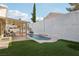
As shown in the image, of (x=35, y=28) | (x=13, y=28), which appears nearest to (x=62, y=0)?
(x=35, y=28)

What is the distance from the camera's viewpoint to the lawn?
9.21 metres

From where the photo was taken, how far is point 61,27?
33.2 feet

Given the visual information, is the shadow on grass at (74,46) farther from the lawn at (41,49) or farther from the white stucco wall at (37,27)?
the white stucco wall at (37,27)

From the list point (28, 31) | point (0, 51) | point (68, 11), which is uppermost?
point (68, 11)

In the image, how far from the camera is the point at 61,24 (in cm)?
1011

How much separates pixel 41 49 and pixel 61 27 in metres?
1.57

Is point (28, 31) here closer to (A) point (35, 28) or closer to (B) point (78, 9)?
(A) point (35, 28)

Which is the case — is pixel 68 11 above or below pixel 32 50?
above

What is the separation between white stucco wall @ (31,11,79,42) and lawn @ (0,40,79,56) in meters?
0.39

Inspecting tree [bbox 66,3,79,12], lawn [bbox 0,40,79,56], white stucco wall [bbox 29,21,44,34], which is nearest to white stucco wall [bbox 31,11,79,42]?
white stucco wall [bbox 29,21,44,34]

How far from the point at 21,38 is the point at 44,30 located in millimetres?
1187

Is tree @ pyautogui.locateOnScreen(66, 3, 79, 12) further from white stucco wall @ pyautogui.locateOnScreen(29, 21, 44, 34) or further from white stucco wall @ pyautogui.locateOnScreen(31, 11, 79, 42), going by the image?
white stucco wall @ pyautogui.locateOnScreen(29, 21, 44, 34)

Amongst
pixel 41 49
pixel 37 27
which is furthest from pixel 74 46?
pixel 37 27

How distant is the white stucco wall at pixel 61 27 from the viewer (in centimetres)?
986
